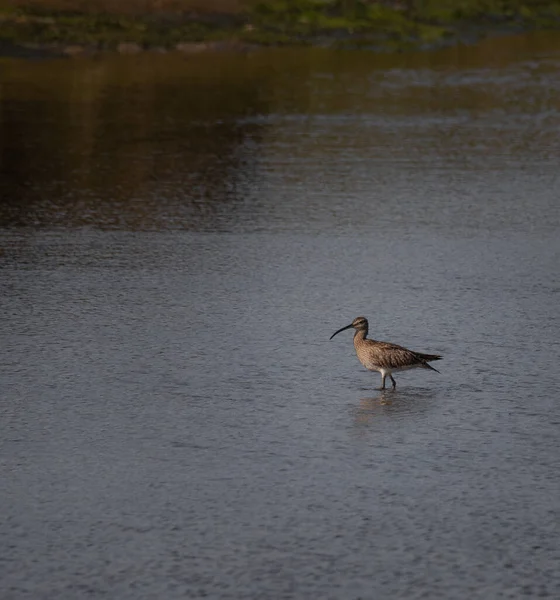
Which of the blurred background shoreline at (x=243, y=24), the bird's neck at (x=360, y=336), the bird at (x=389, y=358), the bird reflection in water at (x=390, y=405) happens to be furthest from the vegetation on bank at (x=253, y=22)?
the bird reflection in water at (x=390, y=405)

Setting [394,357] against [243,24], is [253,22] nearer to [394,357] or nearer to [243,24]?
[243,24]

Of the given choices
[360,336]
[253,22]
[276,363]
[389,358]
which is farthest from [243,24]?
[389,358]

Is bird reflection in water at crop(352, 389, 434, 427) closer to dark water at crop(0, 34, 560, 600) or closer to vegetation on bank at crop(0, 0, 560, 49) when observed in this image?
dark water at crop(0, 34, 560, 600)

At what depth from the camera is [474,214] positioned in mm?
20188

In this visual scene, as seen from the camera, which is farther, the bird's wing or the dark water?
the bird's wing

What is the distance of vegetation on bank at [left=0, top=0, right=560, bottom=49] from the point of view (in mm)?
47719

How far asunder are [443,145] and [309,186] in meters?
5.08

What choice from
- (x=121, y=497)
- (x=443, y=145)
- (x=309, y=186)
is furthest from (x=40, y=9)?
(x=121, y=497)

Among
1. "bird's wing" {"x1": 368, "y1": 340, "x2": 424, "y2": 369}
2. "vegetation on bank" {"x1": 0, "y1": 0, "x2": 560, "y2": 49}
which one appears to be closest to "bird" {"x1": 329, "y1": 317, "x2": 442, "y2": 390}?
"bird's wing" {"x1": 368, "y1": 340, "x2": 424, "y2": 369}

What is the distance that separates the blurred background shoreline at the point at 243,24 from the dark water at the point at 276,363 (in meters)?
18.7

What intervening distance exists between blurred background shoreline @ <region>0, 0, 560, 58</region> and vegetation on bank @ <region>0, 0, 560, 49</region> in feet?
0.11

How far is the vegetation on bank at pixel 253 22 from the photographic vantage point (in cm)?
4772

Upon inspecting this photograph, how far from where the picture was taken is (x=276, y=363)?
13266 mm

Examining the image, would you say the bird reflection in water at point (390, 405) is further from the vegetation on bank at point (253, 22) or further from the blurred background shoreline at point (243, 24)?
the vegetation on bank at point (253, 22)
